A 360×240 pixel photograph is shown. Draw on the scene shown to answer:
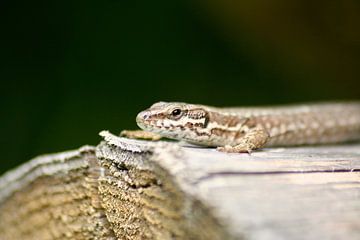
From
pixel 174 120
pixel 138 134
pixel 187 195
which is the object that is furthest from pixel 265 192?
pixel 138 134

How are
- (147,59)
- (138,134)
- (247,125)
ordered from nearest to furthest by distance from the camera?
(138,134)
(247,125)
(147,59)

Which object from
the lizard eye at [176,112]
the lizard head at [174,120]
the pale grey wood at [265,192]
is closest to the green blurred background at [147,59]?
the lizard head at [174,120]

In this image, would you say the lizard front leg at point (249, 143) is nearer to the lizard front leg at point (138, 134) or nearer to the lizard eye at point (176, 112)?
the lizard eye at point (176, 112)

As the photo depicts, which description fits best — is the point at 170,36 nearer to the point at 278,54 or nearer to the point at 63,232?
the point at 278,54

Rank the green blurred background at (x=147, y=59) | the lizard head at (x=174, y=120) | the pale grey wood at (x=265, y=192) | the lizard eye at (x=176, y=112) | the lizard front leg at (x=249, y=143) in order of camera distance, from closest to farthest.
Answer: the pale grey wood at (x=265, y=192) < the lizard front leg at (x=249, y=143) < the lizard head at (x=174, y=120) < the lizard eye at (x=176, y=112) < the green blurred background at (x=147, y=59)

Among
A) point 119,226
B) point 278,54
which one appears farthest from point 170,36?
point 119,226

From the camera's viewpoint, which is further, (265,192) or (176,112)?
(176,112)

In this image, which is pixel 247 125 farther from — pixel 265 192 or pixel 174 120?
pixel 265 192

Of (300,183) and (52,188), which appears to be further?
(52,188)
